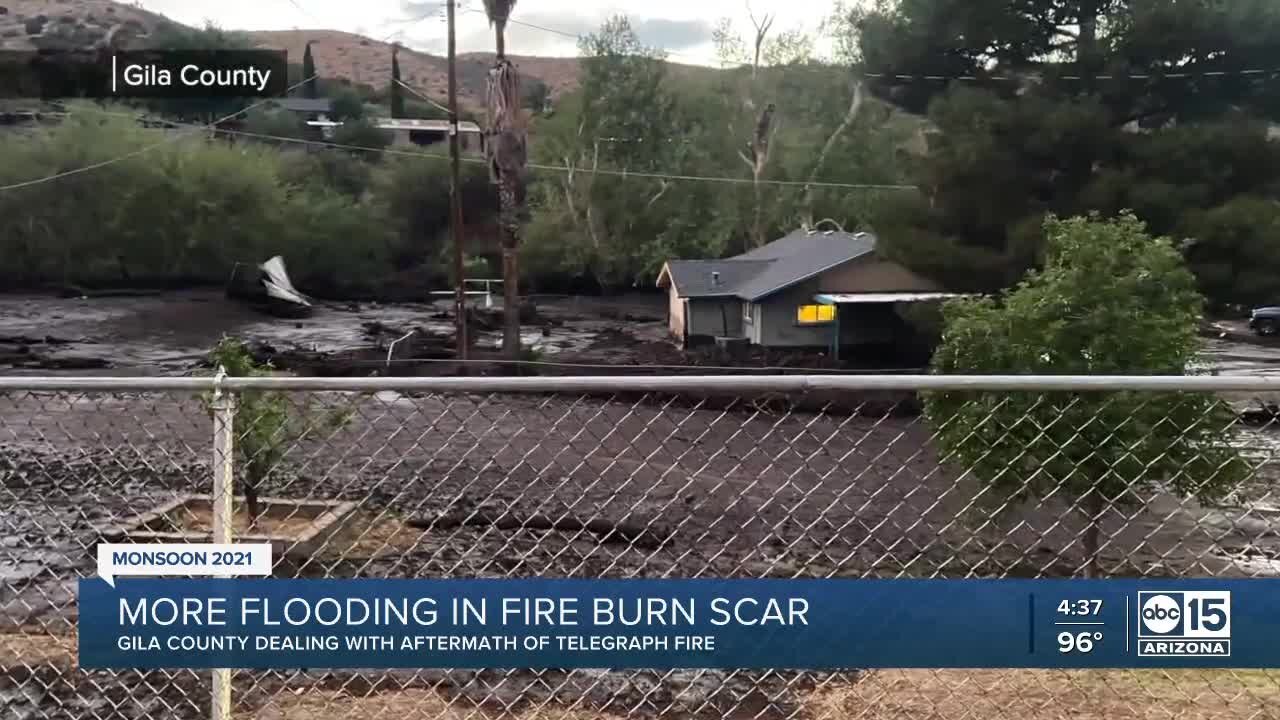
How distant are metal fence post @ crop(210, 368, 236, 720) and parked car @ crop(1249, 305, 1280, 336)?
24.9 m

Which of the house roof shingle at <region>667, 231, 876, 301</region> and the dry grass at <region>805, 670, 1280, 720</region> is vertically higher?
the house roof shingle at <region>667, 231, 876, 301</region>

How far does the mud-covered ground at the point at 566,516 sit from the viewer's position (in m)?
4.17

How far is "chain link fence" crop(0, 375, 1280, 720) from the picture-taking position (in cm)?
277

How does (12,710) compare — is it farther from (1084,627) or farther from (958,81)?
(958,81)

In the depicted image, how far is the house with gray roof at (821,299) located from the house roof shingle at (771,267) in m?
0.04

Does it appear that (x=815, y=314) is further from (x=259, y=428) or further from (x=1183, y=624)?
(x=1183, y=624)

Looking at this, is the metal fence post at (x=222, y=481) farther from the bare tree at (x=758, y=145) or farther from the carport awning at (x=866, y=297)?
the bare tree at (x=758, y=145)

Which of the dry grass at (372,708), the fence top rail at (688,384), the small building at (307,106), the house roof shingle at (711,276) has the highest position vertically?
the small building at (307,106)

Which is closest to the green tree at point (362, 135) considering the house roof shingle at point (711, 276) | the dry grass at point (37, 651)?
the house roof shingle at point (711, 276)

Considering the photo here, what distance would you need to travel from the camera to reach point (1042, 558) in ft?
30.0

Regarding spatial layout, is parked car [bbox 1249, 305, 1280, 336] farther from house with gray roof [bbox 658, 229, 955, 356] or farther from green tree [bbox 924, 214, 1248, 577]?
green tree [bbox 924, 214, 1248, 577]

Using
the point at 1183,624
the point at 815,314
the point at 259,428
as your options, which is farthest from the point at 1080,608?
the point at 815,314

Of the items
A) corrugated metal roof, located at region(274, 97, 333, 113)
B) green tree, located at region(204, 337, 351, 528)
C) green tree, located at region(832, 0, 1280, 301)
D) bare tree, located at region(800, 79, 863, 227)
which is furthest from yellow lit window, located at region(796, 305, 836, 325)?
corrugated metal roof, located at region(274, 97, 333, 113)

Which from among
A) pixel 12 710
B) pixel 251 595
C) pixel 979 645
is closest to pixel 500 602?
pixel 251 595
